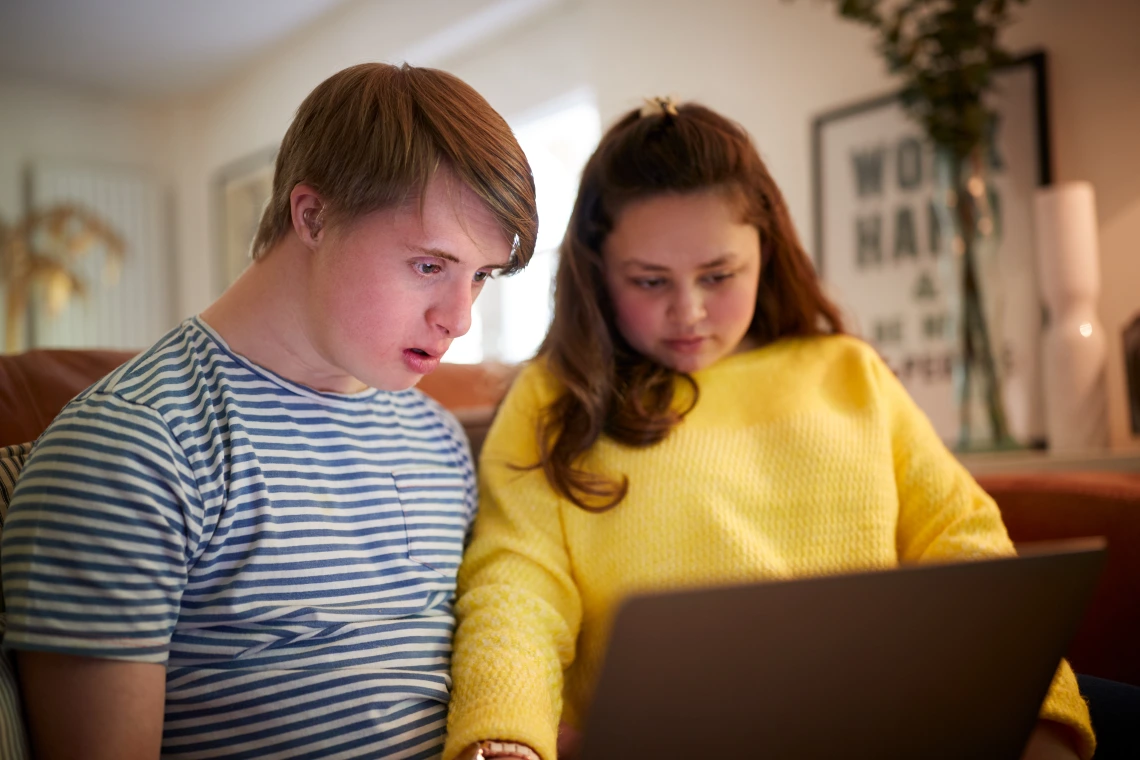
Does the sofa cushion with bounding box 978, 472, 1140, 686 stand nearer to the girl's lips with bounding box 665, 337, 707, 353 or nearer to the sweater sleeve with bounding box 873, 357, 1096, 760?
the sweater sleeve with bounding box 873, 357, 1096, 760

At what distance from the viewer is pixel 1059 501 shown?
1233 millimetres

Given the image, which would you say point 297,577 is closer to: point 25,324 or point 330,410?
point 330,410

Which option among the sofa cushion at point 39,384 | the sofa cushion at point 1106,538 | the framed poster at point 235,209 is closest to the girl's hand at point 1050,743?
the sofa cushion at point 1106,538

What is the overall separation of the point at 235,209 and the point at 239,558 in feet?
16.2

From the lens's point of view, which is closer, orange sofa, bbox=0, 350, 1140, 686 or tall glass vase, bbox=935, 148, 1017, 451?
orange sofa, bbox=0, 350, 1140, 686

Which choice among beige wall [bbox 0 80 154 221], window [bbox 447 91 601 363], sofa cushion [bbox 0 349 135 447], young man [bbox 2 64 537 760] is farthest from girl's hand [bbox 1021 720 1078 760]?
beige wall [bbox 0 80 154 221]

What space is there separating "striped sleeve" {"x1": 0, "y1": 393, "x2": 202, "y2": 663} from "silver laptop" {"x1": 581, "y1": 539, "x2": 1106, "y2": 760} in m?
0.38

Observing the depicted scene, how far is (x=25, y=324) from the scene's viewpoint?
516cm

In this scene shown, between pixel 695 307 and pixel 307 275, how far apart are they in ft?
1.45

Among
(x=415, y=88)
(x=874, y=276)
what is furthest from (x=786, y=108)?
(x=415, y=88)

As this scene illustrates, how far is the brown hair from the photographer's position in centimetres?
81

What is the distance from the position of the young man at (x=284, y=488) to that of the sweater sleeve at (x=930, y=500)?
20.0 inches

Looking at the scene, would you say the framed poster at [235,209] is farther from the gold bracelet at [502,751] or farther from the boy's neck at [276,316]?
the gold bracelet at [502,751]

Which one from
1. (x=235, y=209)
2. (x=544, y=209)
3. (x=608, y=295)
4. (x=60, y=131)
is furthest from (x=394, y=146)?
(x=60, y=131)
